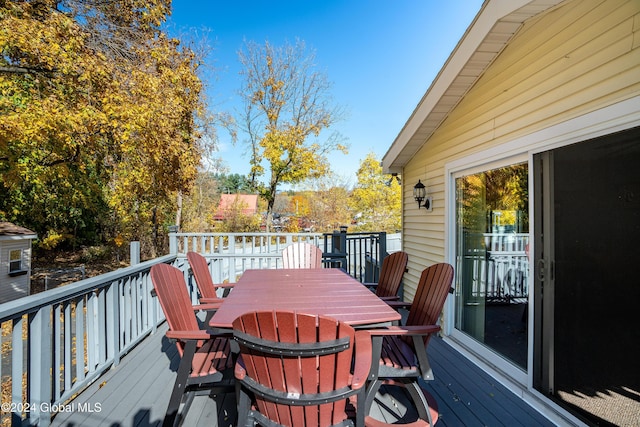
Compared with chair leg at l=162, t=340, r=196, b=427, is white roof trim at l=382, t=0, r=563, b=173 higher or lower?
higher

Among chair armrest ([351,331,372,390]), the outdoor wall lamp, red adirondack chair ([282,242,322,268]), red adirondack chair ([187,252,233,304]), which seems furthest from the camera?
red adirondack chair ([282,242,322,268])

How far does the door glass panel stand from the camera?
2.71m

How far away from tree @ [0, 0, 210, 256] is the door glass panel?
20.7ft

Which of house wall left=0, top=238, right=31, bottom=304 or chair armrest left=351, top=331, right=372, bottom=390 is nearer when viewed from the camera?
chair armrest left=351, top=331, right=372, bottom=390

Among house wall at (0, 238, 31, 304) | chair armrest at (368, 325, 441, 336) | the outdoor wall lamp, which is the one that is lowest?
house wall at (0, 238, 31, 304)

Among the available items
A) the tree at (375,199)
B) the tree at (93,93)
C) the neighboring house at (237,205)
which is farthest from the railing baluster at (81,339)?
the tree at (375,199)

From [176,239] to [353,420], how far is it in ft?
16.4

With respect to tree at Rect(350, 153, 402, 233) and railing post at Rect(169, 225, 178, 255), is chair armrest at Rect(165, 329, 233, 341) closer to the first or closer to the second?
railing post at Rect(169, 225, 178, 255)

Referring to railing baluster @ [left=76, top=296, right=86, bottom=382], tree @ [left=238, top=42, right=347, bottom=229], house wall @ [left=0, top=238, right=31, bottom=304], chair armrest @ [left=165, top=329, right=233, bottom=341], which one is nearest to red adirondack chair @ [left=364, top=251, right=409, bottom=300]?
chair armrest @ [left=165, top=329, right=233, bottom=341]

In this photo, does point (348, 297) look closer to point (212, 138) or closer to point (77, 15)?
point (77, 15)

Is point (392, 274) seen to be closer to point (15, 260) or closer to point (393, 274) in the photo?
point (393, 274)

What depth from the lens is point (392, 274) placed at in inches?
122

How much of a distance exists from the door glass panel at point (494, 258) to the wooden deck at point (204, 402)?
1.49 feet

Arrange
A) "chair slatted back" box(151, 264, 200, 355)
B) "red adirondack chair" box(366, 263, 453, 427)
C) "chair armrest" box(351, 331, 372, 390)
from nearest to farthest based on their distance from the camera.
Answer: "chair armrest" box(351, 331, 372, 390)
"red adirondack chair" box(366, 263, 453, 427)
"chair slatted back" box(151, 264, 200, 355)
